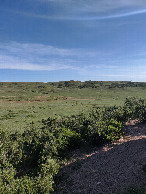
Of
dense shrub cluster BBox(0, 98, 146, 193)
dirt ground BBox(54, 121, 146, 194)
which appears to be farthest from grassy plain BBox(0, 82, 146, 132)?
dirt ground BBox(54, 121, 146, 194)

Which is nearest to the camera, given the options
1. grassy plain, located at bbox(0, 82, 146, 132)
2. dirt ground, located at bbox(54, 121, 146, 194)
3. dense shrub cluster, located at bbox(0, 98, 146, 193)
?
dense shrub cluster, located at bbox(0, 98, 146, 193)

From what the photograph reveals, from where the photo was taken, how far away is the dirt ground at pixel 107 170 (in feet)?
30.5

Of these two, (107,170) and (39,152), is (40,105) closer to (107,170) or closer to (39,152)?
(39,152)

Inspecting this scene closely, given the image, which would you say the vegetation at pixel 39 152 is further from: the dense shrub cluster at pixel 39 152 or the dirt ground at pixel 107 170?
the dirt ground at pixel 107 170

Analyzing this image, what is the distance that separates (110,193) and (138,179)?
197 centimetres

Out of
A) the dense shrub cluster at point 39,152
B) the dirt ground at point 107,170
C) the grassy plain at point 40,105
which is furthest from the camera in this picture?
the grassy plain at point 40,105

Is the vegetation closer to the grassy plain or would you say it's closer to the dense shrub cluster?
the dense shrub cluster

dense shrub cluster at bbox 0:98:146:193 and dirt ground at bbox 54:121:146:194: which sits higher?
dense shrub cluster at bbox 0:98:146:193

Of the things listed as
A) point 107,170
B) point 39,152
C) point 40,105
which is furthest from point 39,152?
point 40,105

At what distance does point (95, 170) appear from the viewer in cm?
1125

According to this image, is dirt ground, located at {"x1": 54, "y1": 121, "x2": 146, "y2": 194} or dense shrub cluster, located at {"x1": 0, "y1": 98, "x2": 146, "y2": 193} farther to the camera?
dirt ground, located at {"x1": 54, "y1": 121, "x2": 146, "y2": 194}

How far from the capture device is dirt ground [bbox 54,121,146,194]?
9305 mm

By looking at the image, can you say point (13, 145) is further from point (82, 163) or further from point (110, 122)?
point (110, 122)

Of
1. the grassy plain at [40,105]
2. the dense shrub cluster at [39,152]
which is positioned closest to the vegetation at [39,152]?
the dense shrub cluster at [39,152]
